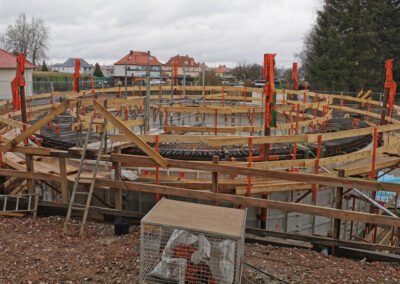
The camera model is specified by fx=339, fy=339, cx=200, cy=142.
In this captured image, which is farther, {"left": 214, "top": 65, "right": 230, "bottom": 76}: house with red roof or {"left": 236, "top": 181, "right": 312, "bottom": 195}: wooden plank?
{"left": 214, "top": 65, "right": 230, "bottom": 76}: house with red roof

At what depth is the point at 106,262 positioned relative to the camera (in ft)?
17.7

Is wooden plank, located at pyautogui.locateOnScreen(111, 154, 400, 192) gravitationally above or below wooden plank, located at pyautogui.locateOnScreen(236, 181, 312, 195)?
above

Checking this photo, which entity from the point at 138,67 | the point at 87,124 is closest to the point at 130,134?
the point at 87,124

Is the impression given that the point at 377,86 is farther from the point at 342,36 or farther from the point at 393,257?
the point at 393,257

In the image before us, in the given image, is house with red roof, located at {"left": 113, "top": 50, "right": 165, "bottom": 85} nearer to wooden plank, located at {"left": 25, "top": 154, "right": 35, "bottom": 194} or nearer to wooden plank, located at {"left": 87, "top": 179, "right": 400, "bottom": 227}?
wooden plank, located at {"left": 25, "top": 154, "right": 35, "bottom": 194}

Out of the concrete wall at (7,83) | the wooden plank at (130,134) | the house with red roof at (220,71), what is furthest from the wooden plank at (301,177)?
the house with red roof at (220,71)

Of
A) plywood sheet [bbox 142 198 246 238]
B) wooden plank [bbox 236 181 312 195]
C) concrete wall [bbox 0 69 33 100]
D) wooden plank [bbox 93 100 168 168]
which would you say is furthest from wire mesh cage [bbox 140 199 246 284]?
concrete wall [bbox 0 69 33 100]

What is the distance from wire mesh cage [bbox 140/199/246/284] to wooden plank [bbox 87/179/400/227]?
5.06ft

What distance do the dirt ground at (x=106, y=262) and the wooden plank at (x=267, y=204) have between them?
79 centimetres

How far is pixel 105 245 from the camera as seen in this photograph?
6.04m

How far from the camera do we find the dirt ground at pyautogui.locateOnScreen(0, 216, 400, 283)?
506 centimetres

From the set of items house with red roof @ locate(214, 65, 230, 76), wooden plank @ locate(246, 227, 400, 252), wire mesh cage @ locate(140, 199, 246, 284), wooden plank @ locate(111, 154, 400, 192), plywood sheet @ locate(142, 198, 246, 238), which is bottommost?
wooden plank @ locate(246, 227, 400, 252)

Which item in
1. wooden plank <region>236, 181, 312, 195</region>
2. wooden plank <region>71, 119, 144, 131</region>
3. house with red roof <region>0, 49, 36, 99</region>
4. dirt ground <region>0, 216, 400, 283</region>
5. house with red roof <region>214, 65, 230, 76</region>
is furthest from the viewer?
house with red roof <region>214, 65, 230, 76</region>

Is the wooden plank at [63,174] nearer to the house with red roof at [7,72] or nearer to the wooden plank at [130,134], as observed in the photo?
the wooden plank at [130,134]
